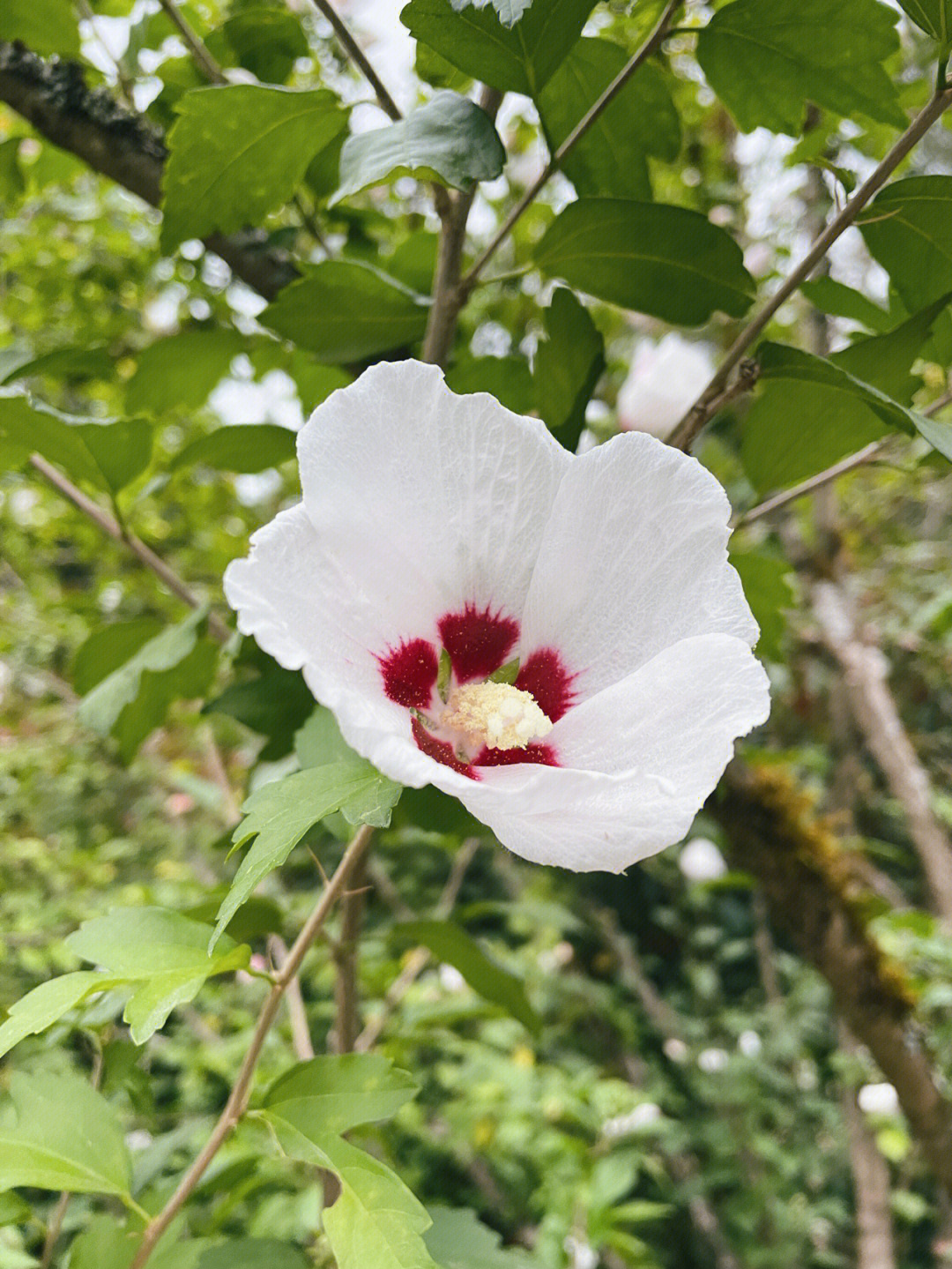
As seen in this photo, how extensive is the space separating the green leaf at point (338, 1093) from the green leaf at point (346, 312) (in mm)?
486

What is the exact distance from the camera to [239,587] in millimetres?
376

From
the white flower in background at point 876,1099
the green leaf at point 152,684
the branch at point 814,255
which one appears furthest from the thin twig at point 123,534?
the white flower in background at point 876,1099

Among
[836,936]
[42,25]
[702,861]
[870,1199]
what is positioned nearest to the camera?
[42,25]

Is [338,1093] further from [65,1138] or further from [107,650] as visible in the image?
[107,650]

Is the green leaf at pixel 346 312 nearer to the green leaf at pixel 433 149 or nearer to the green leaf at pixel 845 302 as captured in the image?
the green leaf at pixel 433 149

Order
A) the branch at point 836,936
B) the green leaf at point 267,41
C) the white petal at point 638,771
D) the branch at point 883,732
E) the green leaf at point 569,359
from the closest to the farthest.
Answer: the white petal at point 638,771 → the green leaf at point 569,359 → the green leaf at point 267,41 → the branch at point 836,936 → the branch at point 883,732

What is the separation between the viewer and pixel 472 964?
76 centimetres

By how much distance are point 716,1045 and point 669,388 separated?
220 centimetres

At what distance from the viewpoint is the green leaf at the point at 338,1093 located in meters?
0.53

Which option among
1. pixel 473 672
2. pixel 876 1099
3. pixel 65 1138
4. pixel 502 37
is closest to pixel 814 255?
pixel 502 37

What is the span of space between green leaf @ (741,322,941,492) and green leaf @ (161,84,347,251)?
33 cm

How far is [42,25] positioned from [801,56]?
585 mm

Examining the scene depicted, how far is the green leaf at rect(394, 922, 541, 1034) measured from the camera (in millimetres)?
759

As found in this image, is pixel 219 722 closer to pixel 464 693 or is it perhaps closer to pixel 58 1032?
pixel 58 1032
